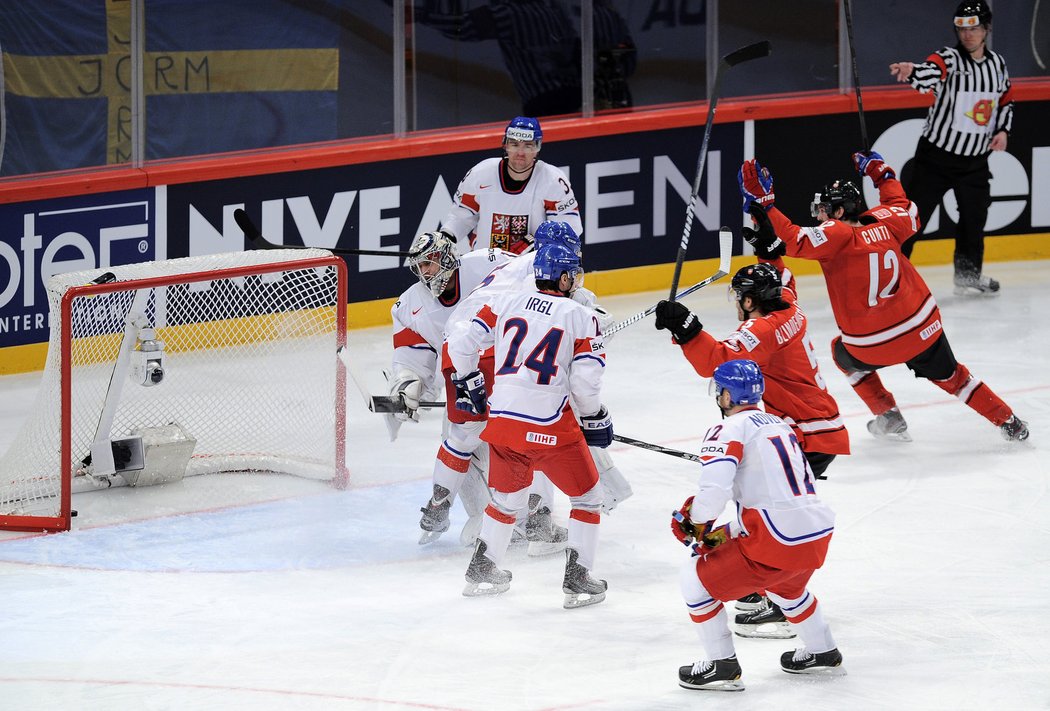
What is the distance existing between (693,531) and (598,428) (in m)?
0.86

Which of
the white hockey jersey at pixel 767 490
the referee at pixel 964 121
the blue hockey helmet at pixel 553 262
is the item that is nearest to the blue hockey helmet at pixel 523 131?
the blue hockey helmet at pixel 553 262

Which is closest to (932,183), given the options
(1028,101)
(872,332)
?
(1028,101)

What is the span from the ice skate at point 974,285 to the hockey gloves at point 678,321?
451 centimetres

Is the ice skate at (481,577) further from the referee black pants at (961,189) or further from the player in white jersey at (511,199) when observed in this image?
the referee black pants at (961,189)

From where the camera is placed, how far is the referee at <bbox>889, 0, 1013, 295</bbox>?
8898mm

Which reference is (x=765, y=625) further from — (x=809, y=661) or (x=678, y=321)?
(x=678, y=321)

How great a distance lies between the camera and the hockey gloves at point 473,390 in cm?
510

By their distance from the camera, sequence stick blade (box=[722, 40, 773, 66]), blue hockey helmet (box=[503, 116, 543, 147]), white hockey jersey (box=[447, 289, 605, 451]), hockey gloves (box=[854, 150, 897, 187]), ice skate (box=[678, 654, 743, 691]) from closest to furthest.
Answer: ice skate (box=[678, 654, 743, 691])
white hockey jersey (box=[447, 289, 605, 451])
stick blade (box=[722, 40, 773, 66])
blue hockey helmet (box=[503, 116, 543, 147])
hockey gloves (box=[854, 150, 897, 187])

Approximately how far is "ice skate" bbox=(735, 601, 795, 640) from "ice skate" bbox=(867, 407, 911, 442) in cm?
222

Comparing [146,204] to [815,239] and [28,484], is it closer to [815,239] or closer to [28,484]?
[28,484]

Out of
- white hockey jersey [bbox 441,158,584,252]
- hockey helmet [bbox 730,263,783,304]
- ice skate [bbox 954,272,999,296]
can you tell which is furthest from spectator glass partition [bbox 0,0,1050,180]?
hockey helmet [bbox 730,263,783,304]

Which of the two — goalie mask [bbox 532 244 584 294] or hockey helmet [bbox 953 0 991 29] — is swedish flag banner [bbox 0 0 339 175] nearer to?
hockey helmet [bbox 953 0 991 29]

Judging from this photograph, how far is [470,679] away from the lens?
14.5ft

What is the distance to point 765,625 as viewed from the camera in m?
4.74
